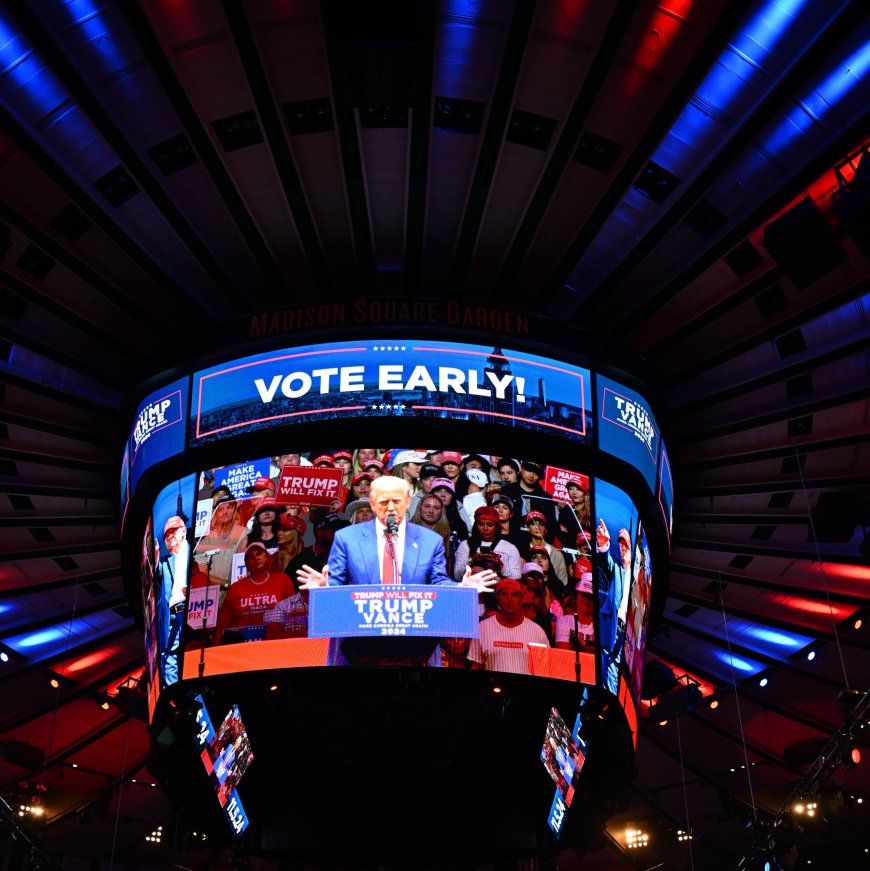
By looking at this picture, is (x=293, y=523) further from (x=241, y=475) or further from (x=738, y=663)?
(x=738, y=663)

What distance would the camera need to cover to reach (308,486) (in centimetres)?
1042

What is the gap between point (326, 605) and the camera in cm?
971

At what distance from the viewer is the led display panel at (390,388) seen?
10664 millimetres

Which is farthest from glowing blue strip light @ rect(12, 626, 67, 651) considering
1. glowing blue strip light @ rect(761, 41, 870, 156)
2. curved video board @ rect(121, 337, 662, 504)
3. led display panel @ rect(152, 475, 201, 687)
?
glowing blue strip light @ rect(761, 41, 870, 156)

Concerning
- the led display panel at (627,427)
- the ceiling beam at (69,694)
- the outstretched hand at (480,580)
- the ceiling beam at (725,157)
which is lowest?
the ceiling beam at (69,694)

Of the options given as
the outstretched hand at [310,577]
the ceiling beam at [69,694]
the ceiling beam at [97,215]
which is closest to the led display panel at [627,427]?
the outstretched hand at [310,577]

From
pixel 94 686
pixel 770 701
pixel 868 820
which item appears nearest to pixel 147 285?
pixel 94 686

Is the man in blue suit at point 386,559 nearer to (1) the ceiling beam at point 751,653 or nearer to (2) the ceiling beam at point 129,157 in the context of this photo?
(2) the ceiling beam at point 129,157

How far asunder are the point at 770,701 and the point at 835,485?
6.99 m

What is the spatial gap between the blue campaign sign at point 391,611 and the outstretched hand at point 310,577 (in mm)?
74

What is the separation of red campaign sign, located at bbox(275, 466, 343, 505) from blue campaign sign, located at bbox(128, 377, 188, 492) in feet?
4.71

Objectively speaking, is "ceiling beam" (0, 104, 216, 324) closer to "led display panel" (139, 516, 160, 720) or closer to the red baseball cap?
"led display panel" (139, 516, 160, 720)

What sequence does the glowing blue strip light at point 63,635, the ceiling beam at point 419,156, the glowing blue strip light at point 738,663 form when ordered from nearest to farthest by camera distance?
the ceiling beam at point 419,156, the glowing blue strip light at point 63,635, the glowing blue strip light at point 738,663

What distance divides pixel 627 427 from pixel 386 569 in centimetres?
362
